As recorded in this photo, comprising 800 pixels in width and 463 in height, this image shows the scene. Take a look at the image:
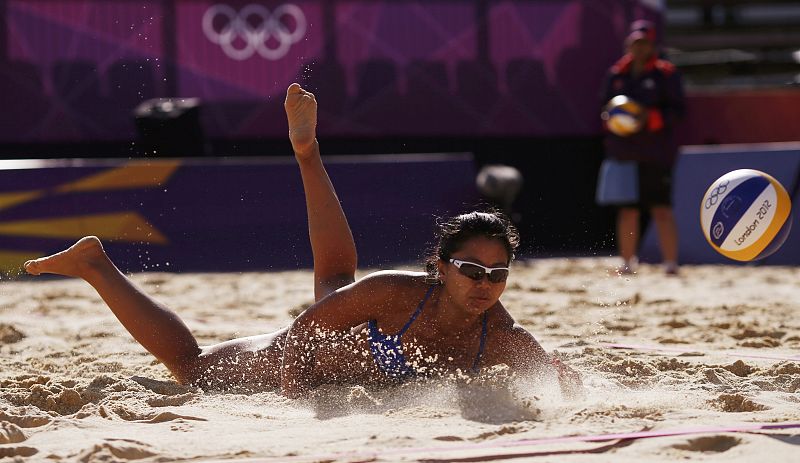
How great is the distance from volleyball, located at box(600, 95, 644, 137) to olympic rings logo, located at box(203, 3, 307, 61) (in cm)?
420

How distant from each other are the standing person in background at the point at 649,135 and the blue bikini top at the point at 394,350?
509 cm

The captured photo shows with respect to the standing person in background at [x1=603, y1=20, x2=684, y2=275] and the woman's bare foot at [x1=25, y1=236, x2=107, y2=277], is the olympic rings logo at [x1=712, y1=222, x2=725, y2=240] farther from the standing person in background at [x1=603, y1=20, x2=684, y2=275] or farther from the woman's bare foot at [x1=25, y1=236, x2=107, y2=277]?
the standing person in background at [x1=603, y1=20, x2=684, y2=275]

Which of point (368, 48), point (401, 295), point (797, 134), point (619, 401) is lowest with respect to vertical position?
point (619, 401)

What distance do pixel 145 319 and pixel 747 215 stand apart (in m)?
2.71

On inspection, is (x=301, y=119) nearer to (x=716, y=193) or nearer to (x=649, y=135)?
(x=716, y=193)

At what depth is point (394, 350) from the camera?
4270 millimetres

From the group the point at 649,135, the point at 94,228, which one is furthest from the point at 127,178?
the point at 649,135

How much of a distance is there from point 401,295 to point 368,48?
27.3 ft

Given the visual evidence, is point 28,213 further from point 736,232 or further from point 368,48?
point 736,232

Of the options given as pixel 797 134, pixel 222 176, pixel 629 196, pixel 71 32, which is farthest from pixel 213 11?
pixel 797 134

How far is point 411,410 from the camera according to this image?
3930 mm

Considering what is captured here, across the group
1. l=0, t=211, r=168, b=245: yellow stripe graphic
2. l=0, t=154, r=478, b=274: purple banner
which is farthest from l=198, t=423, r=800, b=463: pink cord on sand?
l=0, t=211, r=168, b=245: yellow stripe graphic

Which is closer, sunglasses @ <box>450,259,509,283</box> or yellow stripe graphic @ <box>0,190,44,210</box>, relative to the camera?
sunglasses @ <box>450,259,509,283</box>

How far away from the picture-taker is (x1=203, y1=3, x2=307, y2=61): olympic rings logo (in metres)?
12.0
